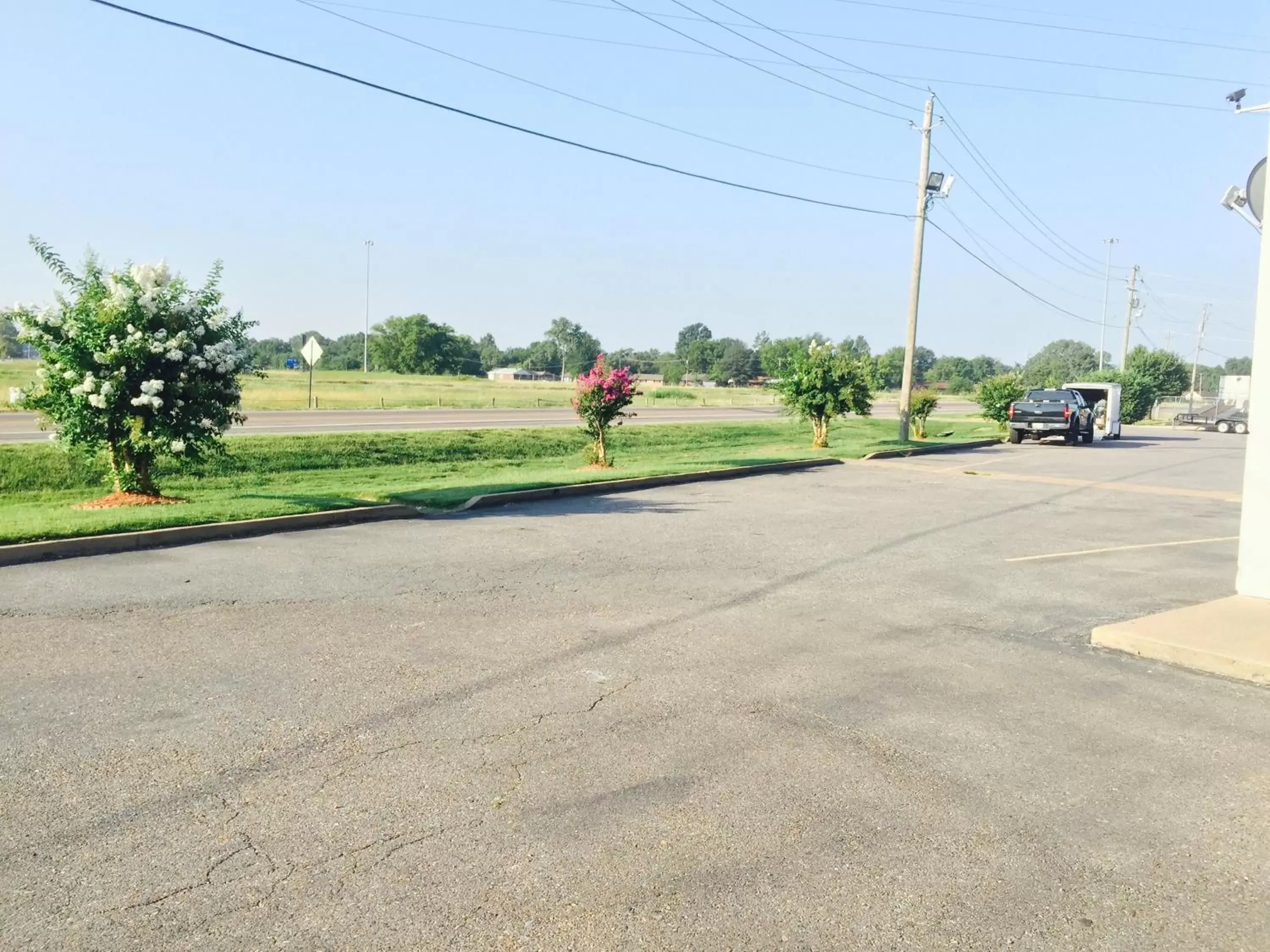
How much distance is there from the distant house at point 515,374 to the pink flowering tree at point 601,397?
500 ft

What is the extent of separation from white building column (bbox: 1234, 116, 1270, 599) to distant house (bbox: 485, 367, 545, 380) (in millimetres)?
165633

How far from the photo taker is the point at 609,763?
16.0ft

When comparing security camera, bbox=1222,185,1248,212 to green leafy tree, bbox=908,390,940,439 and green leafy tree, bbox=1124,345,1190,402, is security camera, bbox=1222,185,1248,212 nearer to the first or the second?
green leafy tree, bbox=908,390,940,439

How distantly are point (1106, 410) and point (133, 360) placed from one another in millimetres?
35348

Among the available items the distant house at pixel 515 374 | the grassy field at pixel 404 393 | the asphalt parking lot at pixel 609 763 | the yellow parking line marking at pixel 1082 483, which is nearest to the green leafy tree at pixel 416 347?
the distant house at pixel 515 374

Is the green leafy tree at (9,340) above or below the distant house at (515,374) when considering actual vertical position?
below

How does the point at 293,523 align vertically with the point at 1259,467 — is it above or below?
below

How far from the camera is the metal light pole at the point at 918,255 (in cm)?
2936

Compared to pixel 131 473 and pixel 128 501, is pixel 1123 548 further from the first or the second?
pixel 131 473

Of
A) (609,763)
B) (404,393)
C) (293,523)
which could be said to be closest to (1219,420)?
(404,393)

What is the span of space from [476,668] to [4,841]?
9.33 feet

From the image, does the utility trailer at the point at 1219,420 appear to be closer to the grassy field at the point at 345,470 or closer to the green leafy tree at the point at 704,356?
the grassy field at the point at 345,470

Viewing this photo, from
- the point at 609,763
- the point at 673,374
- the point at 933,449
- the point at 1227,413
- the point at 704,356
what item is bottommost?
the point at 609,763

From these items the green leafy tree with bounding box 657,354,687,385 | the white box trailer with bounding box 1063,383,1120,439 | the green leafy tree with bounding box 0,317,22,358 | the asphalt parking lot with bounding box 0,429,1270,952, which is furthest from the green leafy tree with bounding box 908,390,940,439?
the green leafy tree with bounding box 657,354,687,385
